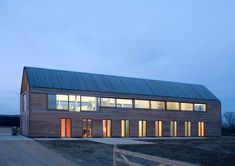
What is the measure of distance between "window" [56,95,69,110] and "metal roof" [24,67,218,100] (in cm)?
99

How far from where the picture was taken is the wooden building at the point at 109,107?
119 feet

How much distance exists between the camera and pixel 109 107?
39.9 metres

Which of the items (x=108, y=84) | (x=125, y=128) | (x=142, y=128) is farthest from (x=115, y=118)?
(x=108, y=84)

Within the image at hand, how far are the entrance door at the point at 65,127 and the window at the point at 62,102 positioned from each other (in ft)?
4.09

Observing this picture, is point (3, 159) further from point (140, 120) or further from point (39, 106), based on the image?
point (140, 120)

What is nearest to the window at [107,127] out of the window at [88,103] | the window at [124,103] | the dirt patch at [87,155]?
the window at [88,103]

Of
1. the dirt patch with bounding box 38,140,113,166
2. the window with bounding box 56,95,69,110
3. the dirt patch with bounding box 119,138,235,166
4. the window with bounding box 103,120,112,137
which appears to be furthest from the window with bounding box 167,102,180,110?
the dirt patch with bounding box 38,140,113,166

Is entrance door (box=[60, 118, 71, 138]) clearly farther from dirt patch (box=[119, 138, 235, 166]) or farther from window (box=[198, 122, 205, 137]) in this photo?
window (box=[198, 122, 205, 137])

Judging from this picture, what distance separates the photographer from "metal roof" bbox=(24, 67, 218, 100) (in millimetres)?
37688

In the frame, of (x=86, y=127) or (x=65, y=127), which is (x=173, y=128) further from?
(x=65, y=127)

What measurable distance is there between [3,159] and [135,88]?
28.0 m

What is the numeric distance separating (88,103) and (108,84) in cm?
421

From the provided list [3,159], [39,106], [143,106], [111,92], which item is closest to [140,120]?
[143,106]

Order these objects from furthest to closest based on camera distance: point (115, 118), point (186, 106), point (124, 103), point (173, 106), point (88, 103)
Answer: point (186, 106), point (173, 106), point (124, 103), point (115, 118), point (88, 103)
